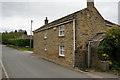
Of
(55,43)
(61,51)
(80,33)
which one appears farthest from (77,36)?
(55,43)

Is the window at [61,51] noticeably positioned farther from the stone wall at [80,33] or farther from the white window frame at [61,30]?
the white window frame at [61,30]

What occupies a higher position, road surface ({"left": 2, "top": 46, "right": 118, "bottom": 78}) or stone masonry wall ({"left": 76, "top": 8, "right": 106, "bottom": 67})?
stone masonry wall ({"left": 76, "top": 8, "right": 106, "bottom": 67})

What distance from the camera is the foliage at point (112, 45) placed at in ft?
43.3

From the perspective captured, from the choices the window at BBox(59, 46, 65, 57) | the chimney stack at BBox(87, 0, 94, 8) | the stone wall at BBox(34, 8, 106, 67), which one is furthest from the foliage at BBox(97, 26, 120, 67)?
the window at BBox(59, 46, 65, 57)

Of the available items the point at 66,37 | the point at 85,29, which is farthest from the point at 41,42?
the point at 85,29

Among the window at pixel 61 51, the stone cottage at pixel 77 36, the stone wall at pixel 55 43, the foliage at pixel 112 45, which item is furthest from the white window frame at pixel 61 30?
the foliage at pixel 112 45

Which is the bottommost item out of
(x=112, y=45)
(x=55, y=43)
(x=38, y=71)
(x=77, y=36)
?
(x=38, y=71)

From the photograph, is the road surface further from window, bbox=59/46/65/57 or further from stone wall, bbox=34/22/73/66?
window, bbox=59/46/65/57

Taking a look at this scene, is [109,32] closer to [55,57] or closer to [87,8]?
[87,8]

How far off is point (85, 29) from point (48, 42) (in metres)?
7.75

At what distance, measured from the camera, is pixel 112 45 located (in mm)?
13695

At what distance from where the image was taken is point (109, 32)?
13.5 meters

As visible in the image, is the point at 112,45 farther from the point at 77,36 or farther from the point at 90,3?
the point at 90,3

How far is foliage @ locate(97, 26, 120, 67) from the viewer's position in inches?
520
